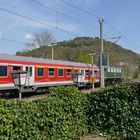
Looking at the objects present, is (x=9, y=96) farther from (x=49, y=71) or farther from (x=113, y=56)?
(x=113, y=56)

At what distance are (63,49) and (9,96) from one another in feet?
265

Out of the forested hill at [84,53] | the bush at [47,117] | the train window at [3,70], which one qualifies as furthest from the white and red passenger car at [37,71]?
the forested hill at [84,53]

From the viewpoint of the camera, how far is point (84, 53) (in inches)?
3506

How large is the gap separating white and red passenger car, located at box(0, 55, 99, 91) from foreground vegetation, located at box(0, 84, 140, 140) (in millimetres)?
14763

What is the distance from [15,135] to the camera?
6.24m

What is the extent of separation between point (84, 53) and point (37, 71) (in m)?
59.6

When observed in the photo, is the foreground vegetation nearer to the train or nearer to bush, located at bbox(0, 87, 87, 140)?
bush, located at bbox(0, 87, 87, 140)

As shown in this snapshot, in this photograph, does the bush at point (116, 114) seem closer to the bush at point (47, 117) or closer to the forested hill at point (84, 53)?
the bush at point (47, 117)

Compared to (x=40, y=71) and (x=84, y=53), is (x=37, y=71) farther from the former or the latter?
(x=84, y=53)

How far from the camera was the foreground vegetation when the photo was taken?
6.48m

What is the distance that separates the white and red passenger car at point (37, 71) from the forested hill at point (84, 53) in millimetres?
15844

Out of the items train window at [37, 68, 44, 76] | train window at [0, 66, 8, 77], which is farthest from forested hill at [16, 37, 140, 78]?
train window at [0, 66, 8, 77]

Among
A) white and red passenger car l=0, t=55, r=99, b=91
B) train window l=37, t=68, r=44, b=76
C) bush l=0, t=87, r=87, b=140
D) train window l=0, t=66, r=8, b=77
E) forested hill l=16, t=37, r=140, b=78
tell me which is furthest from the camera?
forested hill l=16, t=37, r=140, b=78

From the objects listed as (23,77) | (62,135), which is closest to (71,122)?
(62,135)
